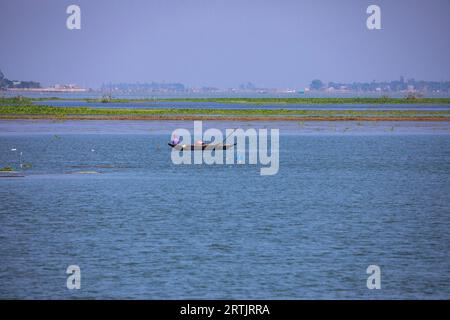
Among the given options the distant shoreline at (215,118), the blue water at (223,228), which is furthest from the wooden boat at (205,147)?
the distant shoreline at (215,118)

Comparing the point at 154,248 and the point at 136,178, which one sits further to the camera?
the point at 136,178

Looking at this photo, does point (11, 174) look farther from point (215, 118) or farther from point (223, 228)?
point (215, 118)

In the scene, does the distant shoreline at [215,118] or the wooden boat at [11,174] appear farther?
the distant shoreline at [215,118]

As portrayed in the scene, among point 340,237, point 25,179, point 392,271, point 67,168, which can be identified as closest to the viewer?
point 392,271

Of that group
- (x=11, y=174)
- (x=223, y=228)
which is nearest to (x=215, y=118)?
(x=11, y=174)

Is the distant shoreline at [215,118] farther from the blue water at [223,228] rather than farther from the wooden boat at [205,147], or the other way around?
the blue water at [223,228]

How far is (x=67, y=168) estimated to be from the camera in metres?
44.7

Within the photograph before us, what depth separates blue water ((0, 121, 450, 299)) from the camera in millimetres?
19688

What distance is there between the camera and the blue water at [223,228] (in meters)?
19.7

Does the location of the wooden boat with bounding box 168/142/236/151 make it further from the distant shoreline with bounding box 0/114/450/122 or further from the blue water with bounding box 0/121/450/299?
the distant shoreline with bounding box 0/114/450/122
